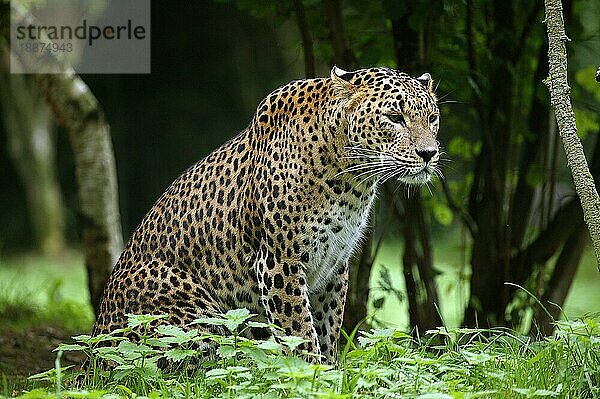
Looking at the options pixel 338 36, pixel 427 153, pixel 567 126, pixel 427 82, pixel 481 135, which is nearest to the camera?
pixel 567 126

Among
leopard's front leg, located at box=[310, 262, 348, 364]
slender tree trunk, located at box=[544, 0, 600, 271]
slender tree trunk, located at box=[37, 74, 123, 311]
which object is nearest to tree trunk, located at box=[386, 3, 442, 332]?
leopard's front leg, located at box=[310, 262, 348, 364]

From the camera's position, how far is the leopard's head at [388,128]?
5.07 metres

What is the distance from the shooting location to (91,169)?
8148 mm

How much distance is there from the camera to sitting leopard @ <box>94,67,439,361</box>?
513cm

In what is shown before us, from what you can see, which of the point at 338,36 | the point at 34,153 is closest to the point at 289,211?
the point at 338,36

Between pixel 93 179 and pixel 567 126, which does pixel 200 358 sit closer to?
pixel 567 126

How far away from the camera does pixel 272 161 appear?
5.32 metres

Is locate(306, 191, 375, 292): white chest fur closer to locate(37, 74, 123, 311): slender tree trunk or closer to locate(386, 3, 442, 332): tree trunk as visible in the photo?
locate(386, 3, 442, 332): tree trunk

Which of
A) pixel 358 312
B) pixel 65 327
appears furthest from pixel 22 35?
pixel 358 312

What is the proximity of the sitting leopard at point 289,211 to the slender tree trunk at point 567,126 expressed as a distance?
69cm

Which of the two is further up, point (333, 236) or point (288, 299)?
point (333, 236)

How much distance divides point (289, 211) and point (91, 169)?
3372 mm

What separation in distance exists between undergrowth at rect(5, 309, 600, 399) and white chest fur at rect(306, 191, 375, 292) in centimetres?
57

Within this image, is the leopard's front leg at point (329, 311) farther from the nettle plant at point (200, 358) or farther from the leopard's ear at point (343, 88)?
the leopard's ear at point (343, 88)
